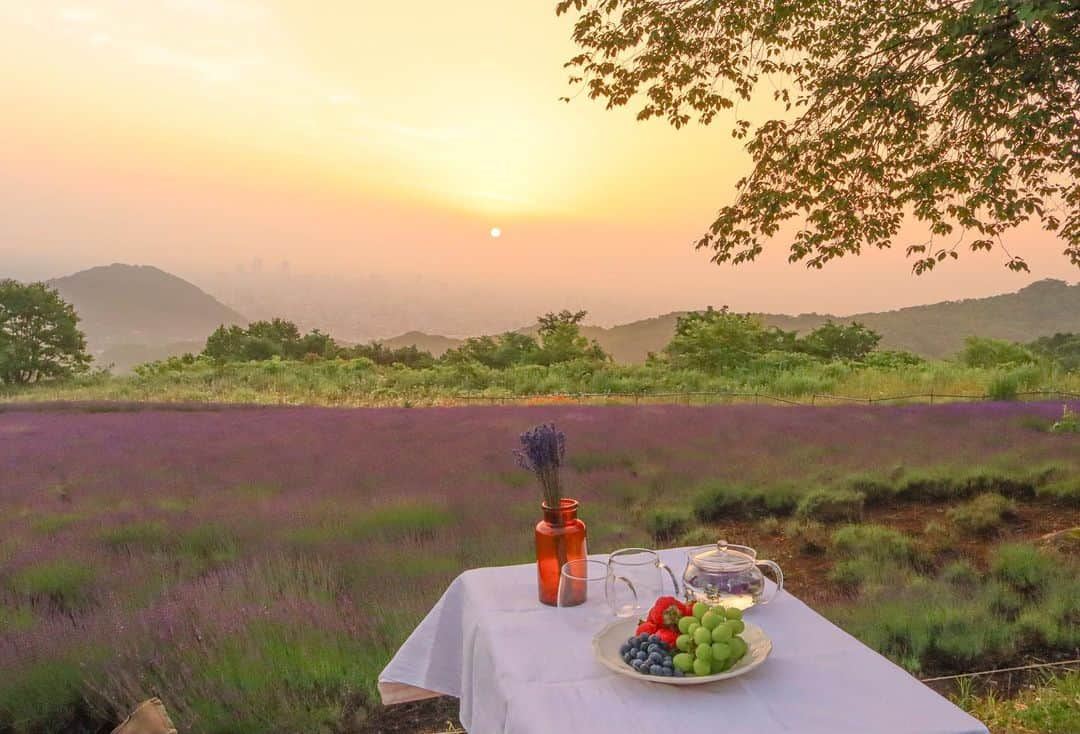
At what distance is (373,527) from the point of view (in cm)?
518

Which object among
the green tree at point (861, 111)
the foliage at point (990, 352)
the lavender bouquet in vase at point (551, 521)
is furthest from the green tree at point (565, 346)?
the lavender bouquet in vase at point (551, 521)

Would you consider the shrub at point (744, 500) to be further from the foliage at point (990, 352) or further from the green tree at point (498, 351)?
the foliage at point (990, 352)

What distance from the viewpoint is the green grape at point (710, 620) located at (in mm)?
1563

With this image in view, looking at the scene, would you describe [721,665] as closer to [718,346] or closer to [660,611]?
[660,611]

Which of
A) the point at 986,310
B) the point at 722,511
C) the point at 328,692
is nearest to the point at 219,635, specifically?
the point at 328,692

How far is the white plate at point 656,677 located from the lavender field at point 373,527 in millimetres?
1920

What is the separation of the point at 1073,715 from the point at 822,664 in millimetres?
2284

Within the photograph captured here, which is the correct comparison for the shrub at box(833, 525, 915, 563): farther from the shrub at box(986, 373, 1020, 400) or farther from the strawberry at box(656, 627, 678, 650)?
the shrub at box(986, 373, 1020, 400)

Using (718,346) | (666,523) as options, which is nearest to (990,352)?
(718,346)

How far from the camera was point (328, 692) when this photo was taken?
129 inches

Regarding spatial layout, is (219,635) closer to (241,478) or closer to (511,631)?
Answer: (511,631)

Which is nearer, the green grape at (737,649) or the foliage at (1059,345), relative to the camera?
the green grape at (737,649)

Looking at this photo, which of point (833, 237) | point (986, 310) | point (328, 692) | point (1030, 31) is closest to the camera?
point (328, 692)

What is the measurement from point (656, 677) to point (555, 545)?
0.59 m
